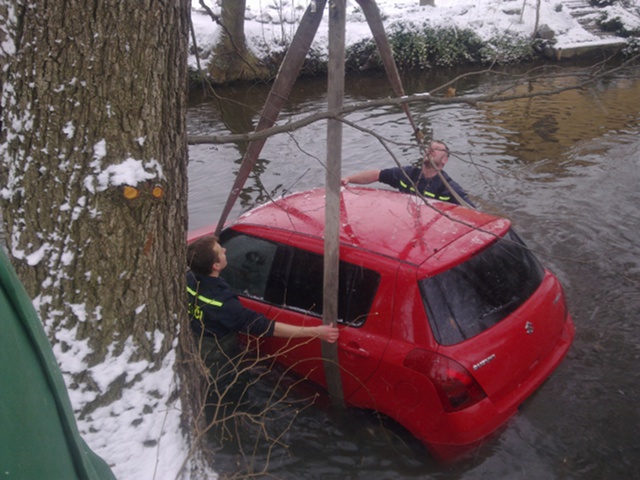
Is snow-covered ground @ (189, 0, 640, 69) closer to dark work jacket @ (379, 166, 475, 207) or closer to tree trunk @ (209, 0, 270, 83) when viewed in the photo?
tree trunk @ (209, 0, 270, 83)

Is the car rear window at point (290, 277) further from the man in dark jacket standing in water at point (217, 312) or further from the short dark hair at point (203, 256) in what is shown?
the short dark hair at point (203, 256)

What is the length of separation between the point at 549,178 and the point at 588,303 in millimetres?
4247

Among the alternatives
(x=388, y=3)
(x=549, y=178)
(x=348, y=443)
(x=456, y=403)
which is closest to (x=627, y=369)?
(x=456, y=403)

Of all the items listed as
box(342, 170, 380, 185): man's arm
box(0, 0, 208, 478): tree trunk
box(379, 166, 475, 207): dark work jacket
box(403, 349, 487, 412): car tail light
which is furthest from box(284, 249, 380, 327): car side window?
box(342, 170, 380, 185): man's arm

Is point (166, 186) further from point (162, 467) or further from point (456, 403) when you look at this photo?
point (456, 403)

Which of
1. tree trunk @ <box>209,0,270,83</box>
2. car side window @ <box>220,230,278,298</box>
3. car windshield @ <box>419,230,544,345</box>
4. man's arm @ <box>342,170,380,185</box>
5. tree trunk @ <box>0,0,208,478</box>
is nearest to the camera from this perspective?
tree trunk @ <box>0,0,208,478</box>

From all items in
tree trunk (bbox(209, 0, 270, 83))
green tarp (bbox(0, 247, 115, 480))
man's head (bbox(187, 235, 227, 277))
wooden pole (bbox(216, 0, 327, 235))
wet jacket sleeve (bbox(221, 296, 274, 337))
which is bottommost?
wet jacket sleeve (bbox(221, 296, 274, 337))

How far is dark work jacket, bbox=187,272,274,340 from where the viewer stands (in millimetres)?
3819

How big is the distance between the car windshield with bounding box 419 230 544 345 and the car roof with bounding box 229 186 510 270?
103 mm

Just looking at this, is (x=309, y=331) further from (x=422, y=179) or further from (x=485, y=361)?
(x=422, y=179)

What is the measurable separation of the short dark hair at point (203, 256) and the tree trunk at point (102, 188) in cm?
129

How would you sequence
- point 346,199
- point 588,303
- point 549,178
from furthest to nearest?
point 549,178, point 588,303, point 346,199

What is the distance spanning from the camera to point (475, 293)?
365 cm

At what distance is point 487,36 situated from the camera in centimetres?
2158
